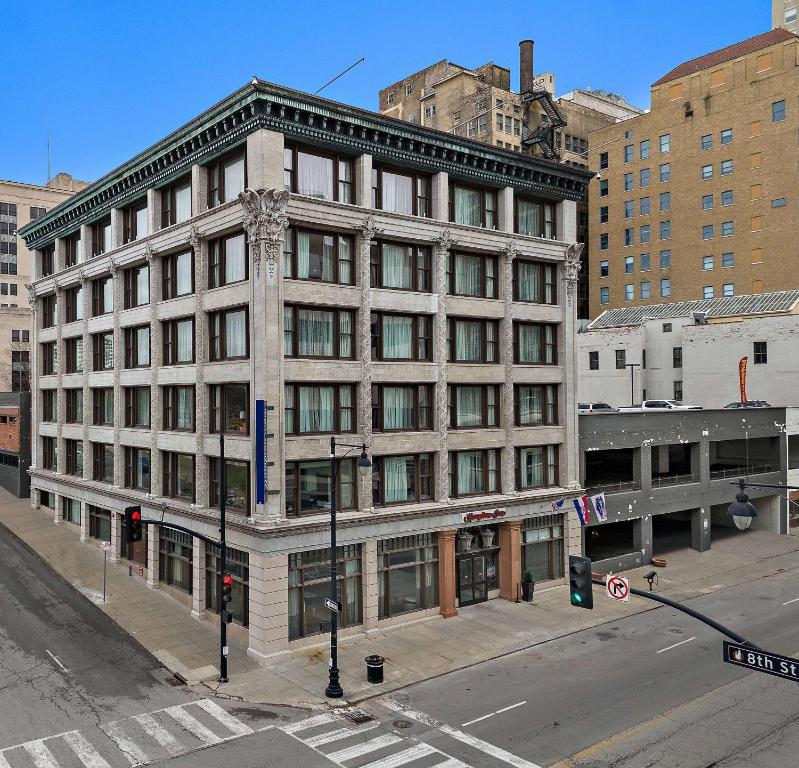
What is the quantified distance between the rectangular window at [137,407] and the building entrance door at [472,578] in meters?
17.6

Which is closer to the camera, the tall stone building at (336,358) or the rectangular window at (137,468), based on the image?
the tall stone building at (336,358)

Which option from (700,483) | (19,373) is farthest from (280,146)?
(19,373)

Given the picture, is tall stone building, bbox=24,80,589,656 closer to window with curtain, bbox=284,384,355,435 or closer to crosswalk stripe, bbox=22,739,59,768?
window with curtain, bbox=284,384,355,435

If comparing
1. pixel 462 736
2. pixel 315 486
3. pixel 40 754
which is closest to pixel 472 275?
pixel 315 486

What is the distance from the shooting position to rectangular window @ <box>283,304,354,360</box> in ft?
94.2

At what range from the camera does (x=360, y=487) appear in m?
30.3

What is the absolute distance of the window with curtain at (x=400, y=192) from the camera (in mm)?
31562

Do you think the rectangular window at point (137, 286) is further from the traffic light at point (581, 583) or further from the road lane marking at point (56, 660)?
the traffic light at point (581, 583)

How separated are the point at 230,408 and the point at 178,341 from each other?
628 cm

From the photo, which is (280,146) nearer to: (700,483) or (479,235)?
(479,235)

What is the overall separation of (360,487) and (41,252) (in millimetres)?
32605

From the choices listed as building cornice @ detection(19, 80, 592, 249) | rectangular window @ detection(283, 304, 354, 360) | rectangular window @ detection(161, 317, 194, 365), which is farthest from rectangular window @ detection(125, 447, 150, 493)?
building cornice @ detection(19, 80, 592, 249)

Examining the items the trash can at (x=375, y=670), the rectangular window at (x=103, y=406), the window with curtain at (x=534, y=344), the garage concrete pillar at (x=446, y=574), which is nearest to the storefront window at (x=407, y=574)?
the garage concrete pillar at (x=446, y=574)

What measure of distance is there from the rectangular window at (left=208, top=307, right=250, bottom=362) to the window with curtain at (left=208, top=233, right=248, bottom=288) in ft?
4.37
